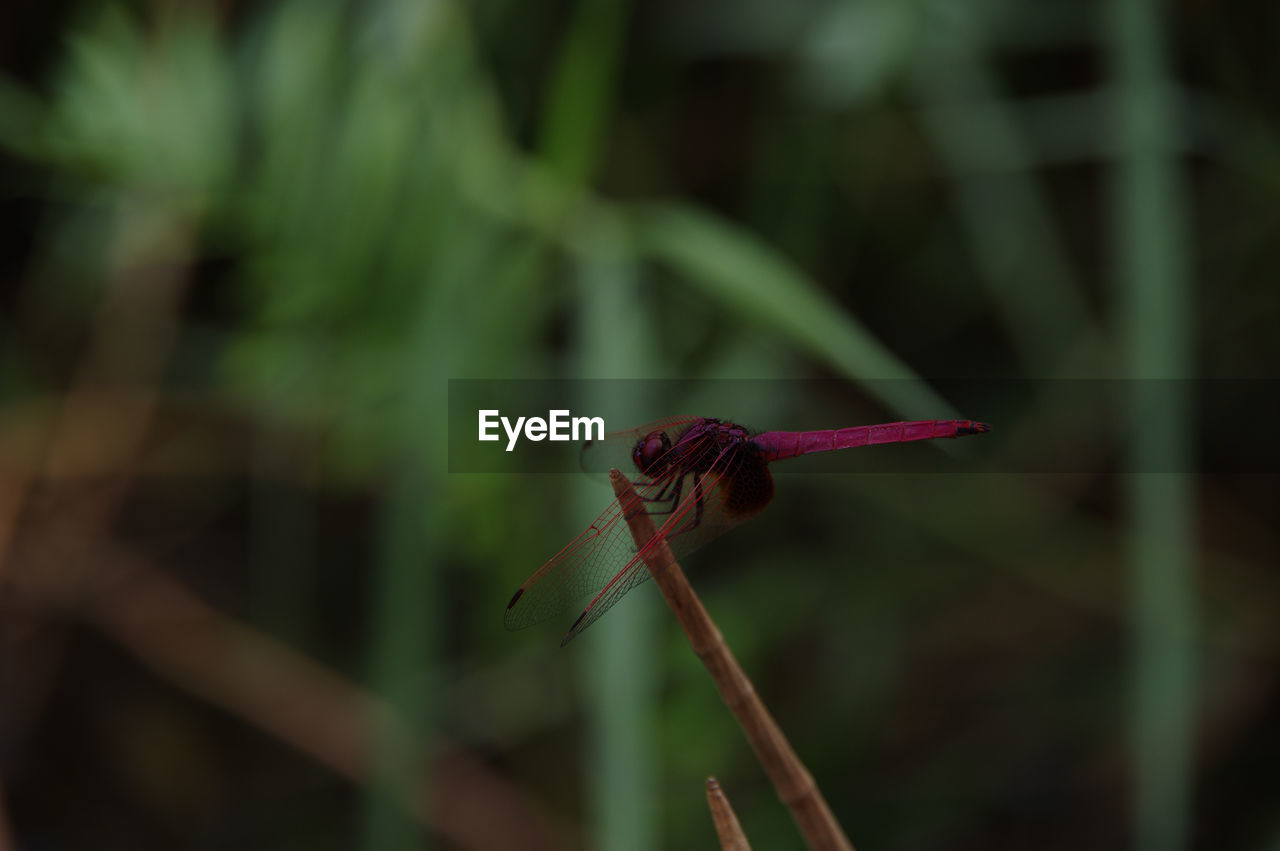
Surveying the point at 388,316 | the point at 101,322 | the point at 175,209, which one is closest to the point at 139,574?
the point at 101,322

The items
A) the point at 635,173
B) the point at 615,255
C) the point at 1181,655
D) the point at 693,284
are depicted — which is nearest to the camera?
the point at 1181,655

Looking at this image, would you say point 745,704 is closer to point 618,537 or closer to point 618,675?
point 618,537

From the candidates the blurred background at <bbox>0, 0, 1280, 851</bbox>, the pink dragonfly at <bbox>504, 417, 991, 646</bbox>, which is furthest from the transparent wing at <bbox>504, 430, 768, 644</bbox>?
the blurred background at <bbox>0, 0, 1280, 851</bbox>

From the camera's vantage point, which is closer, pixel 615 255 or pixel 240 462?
pixel 615 255

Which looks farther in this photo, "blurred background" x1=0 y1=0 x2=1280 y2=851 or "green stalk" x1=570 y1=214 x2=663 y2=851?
"blurred background" x1=0 y1=0 x2=1280 y2=851

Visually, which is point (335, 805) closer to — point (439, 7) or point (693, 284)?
point (693, 284)

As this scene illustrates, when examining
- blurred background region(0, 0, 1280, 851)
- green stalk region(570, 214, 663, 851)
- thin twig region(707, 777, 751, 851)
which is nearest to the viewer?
thin twig region(707, 777, 751, 851)

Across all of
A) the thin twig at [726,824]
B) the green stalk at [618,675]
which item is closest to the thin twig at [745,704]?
the thin twig at [726,824]

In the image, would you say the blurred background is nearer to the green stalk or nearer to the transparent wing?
the green stalk

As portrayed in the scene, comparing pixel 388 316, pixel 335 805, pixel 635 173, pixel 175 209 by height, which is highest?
pixel 635 173
